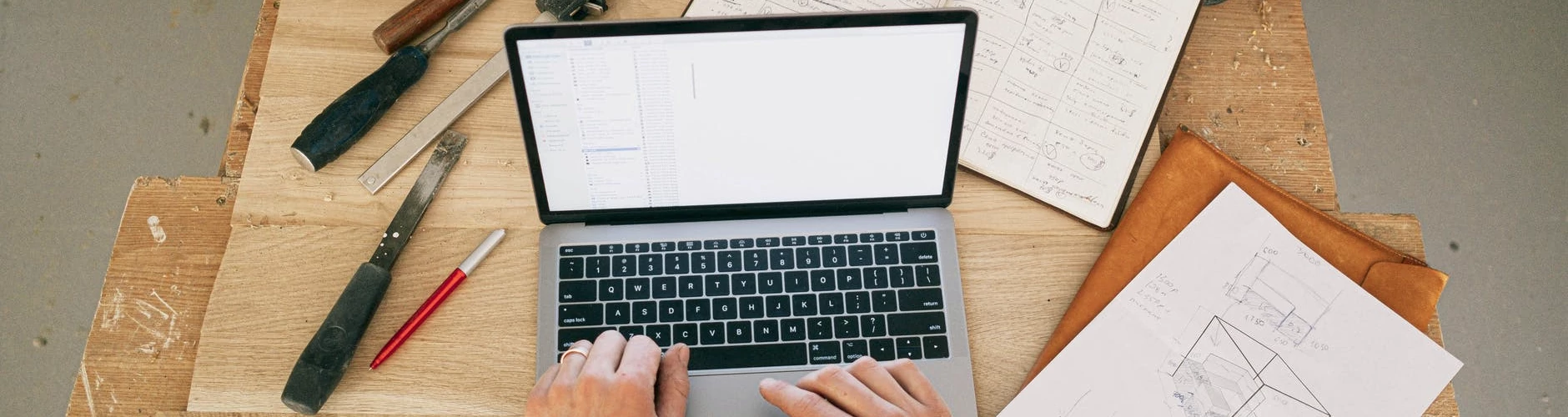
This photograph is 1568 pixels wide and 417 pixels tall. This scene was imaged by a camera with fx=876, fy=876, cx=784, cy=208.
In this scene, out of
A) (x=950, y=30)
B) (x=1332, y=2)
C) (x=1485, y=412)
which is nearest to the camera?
(x=950, y=30)

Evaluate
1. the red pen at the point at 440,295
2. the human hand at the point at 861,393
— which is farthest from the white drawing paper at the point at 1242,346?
the red pen at the point at 440,295

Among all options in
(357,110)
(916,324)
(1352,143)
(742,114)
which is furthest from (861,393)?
(1352,143)

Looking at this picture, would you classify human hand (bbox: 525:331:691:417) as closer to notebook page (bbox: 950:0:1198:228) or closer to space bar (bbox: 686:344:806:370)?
space bar (bbox: 686:344:806:370)

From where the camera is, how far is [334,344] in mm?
754

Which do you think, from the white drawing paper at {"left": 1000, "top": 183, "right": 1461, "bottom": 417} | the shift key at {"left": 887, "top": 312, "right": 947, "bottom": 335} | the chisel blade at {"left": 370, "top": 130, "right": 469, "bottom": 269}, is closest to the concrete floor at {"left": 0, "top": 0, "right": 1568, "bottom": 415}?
the white drawing paper at {"left": 1000, "top": 183, "right": 1461, "bottom": 417}

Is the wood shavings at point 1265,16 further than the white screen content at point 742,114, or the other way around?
the wood shavings at point 1265,16

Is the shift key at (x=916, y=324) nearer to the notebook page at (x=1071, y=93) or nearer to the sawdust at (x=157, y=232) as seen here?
the notebook page at (x=1071, y=93)

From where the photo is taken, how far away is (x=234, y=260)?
819 millimetres

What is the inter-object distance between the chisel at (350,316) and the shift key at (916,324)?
0.45m

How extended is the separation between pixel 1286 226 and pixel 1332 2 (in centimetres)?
134

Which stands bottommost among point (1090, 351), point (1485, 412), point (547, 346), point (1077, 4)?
point (1485, 412)

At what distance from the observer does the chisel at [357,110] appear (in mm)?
832

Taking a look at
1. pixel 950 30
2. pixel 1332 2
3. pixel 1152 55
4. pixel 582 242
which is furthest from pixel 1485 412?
pixel 582 242

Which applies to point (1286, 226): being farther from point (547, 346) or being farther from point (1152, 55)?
point (547, 346)
